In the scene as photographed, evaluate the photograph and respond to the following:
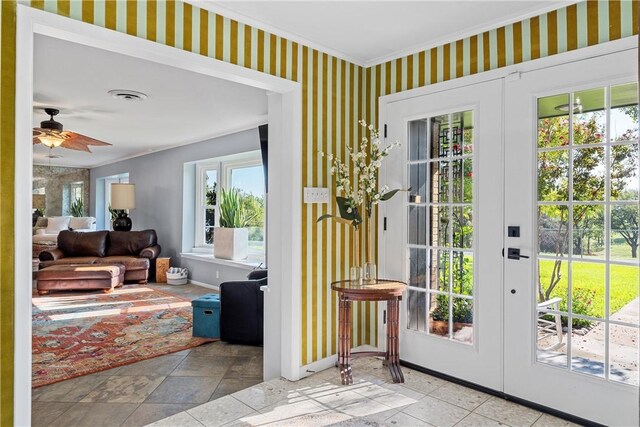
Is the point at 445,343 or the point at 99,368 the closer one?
the point at 445,343

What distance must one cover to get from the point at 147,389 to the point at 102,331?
1751 mm

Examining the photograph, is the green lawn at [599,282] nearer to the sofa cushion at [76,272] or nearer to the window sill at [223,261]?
Answer: the window sill at [223,261]

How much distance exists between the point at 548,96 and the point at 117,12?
8.08 feet

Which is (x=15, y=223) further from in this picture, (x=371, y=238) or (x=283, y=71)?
(x=371, y=238)

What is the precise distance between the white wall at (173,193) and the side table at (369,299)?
3.04 metres

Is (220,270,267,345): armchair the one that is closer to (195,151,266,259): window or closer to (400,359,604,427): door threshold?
(400,359,604,427): door threshold

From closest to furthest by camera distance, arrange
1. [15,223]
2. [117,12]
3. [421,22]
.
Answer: [15,223], [117,12], [421,22]

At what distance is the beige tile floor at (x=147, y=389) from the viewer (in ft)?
8.44

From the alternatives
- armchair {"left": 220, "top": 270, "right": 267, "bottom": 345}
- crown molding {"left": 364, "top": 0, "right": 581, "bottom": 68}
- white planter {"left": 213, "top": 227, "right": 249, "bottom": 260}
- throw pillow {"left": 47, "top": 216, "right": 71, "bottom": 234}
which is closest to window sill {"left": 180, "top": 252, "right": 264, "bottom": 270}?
white planter {"left": 213, "top": 227, "right": 249, "bottom": 260}

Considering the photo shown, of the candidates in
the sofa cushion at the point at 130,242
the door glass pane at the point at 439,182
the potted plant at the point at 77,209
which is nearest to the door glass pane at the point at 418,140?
the door glass pane at the point at 439,182

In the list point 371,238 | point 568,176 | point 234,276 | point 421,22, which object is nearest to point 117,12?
point 421,22

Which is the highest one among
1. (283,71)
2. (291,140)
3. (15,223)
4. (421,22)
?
(421,22)

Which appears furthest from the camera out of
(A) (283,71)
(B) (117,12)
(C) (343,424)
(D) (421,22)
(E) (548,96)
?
(A) (283,71)

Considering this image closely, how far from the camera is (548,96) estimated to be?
2521 millimetres
